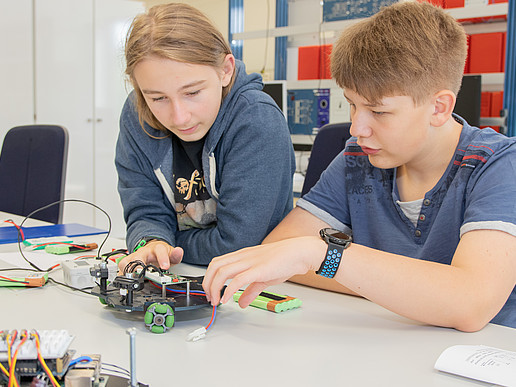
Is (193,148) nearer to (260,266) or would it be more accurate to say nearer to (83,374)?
(260,266)

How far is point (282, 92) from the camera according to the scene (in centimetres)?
348

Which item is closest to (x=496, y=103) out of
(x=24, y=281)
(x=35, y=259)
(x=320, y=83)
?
(x=320, y=83)

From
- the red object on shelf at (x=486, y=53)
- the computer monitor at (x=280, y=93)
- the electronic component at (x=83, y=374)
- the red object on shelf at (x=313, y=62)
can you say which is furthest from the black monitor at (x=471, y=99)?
the electronic component at (x=83, y=374)

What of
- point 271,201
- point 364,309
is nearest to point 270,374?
point 364,309

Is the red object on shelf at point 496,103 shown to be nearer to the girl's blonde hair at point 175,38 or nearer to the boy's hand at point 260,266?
the girl's blonde hair at point 175,38

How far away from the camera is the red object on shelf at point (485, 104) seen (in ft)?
9.95

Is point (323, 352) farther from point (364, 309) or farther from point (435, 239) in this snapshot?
point (435, 239)

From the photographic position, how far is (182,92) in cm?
118

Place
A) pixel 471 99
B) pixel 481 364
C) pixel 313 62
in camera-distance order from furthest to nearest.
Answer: pixel 313 62, pixel 471 99, pixel 481 364

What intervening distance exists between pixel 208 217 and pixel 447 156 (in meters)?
0.60

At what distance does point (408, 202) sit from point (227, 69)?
526 mm

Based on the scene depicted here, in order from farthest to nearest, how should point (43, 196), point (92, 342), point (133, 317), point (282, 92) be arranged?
1. point (282, 92)
2. point (43, 196)
3. point (133, 317)
4. point (92, 342)

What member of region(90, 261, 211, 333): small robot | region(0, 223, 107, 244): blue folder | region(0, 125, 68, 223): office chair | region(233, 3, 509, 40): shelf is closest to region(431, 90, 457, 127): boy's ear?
region(90, 261, 211, 333): small robot

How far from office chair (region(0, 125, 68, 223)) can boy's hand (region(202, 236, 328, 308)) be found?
152 centimetres
